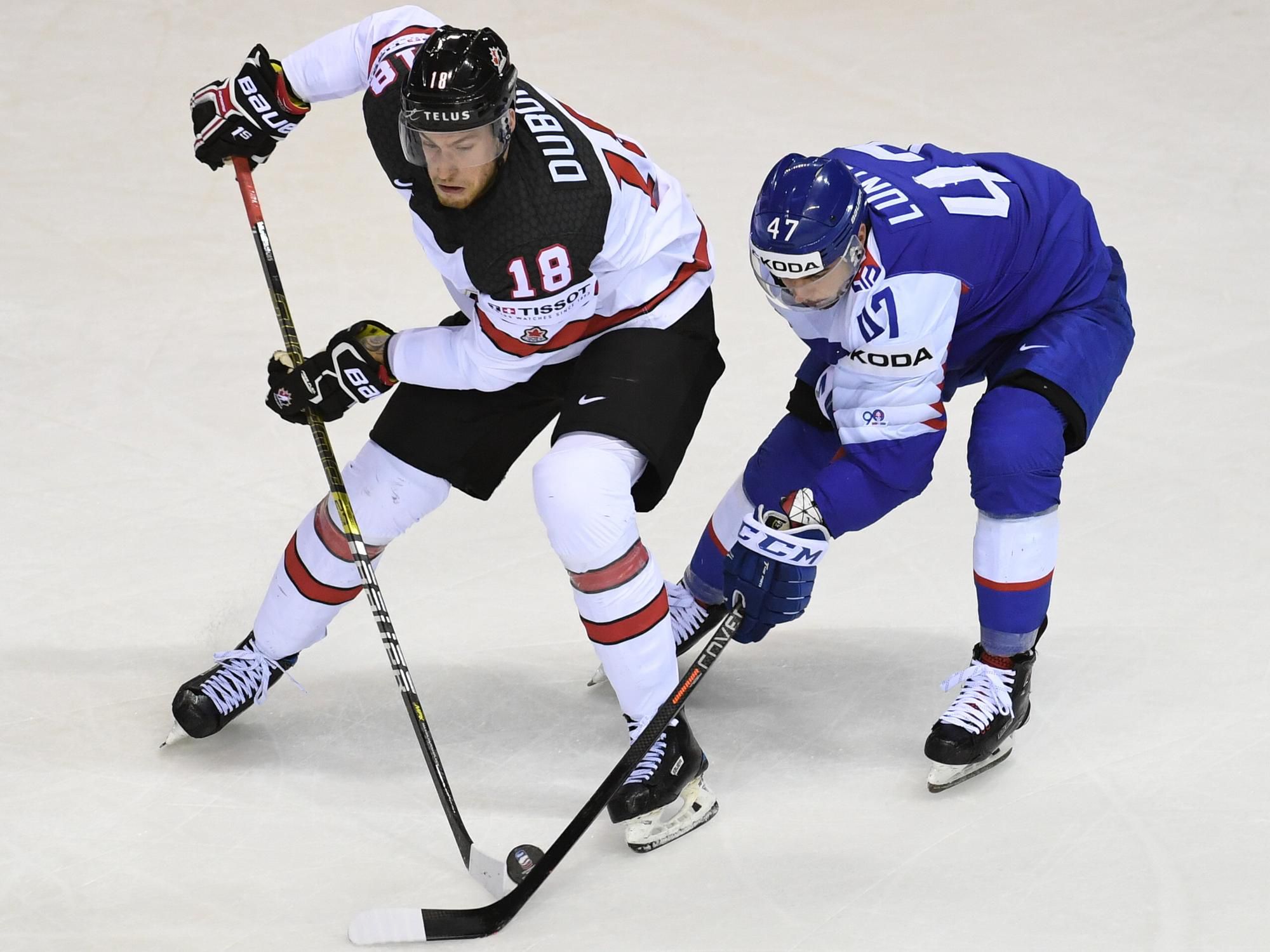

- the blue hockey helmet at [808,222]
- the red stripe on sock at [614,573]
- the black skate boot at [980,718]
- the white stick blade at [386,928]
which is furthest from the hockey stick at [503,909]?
the blue hockey helmet at [808,222]

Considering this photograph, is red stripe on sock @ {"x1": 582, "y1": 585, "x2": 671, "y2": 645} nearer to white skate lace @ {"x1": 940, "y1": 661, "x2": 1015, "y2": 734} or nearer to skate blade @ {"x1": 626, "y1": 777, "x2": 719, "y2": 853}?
skate blade @ {"x1": 626, "y1": 777, "x2": 719, "y2": 853}

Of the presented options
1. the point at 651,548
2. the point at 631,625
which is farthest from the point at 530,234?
the point at 651,548

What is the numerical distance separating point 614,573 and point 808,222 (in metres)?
0.69

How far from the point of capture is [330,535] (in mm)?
3182

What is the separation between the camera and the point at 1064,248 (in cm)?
308

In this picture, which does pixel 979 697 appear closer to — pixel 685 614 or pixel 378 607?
pixel 685 614

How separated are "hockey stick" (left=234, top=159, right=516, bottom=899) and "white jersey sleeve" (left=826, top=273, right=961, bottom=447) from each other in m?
0.94

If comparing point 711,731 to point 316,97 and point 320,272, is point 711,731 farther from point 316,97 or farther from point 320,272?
point 320,272

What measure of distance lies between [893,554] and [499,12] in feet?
11.7

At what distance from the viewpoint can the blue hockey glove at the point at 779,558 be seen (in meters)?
2.93

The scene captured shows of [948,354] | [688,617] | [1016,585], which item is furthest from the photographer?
[688,617]

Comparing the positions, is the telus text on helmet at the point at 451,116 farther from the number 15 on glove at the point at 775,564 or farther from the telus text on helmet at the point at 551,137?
the number 15 on glove at the point at 775,564

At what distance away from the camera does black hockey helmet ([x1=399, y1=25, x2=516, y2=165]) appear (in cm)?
262

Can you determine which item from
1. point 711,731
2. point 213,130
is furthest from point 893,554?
point 213,130
